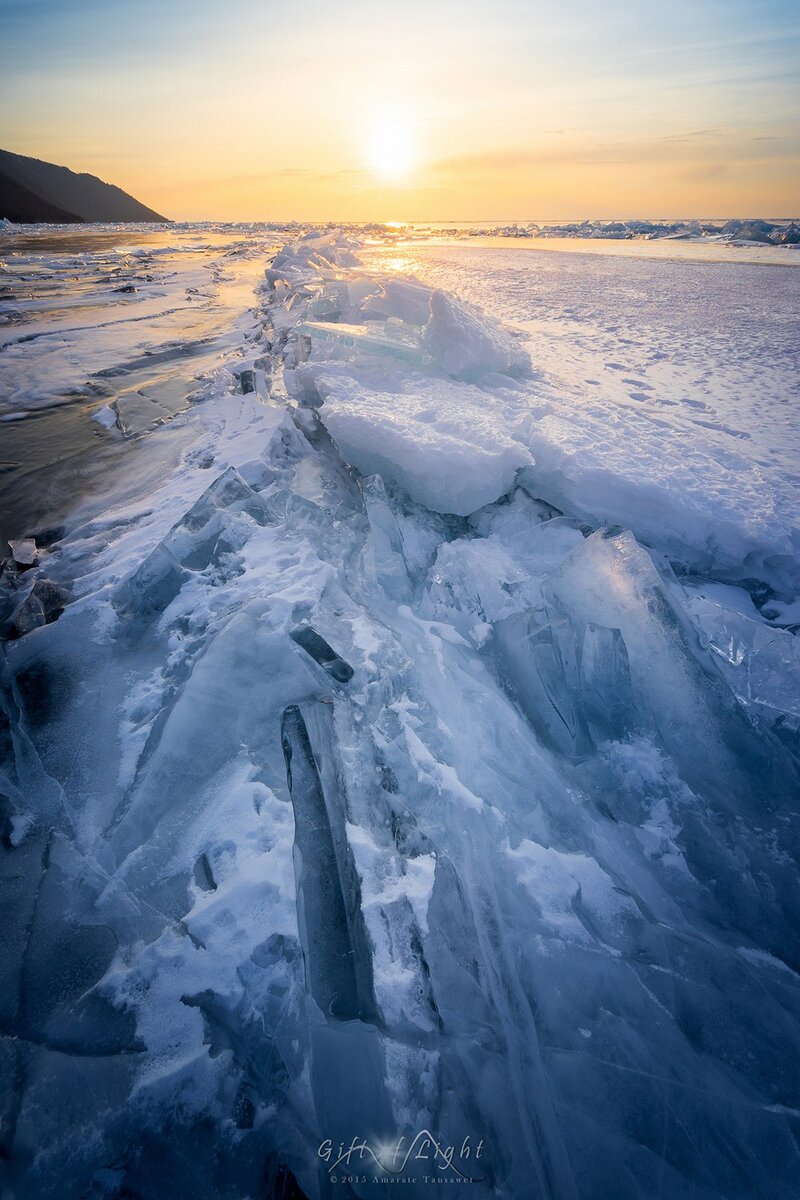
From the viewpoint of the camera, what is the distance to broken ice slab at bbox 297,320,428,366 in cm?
441

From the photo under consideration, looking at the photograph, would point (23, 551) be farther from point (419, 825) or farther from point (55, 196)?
point (55, 196)

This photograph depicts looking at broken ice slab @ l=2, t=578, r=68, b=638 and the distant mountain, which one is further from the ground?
the distant mountain

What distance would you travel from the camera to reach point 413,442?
2.74 m

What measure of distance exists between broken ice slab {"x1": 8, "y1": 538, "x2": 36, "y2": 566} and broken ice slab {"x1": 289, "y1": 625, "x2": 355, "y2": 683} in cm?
188

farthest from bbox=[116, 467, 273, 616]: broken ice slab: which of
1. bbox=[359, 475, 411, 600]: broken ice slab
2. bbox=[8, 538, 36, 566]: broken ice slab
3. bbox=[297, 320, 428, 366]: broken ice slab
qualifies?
bbox=[297, 320, 428, 366]: broken ice slab

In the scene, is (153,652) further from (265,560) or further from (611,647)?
(611,647)

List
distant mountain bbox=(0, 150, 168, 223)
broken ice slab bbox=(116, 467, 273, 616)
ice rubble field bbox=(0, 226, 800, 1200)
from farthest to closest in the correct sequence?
distant mountain bbox=(0, 150, 168, 223), broken ice slab bbox=(116, 467, 273, 616), ice rubble field bbox=(0, 226, 800, 1200)

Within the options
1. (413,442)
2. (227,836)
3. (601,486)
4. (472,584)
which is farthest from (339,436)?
(227,836)

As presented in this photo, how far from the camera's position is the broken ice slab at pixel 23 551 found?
2.74 metres

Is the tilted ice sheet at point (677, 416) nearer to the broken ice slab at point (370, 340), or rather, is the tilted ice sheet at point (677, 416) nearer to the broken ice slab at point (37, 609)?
the broken ice slab at point (370, 340)

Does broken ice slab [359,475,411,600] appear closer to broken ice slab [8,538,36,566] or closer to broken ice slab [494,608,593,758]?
broken ice slab [494,608,593,758]

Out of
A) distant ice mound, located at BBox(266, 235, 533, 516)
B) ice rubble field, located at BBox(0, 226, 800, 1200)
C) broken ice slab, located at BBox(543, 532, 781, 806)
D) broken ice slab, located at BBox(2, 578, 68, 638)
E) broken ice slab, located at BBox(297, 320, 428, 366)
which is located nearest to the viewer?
ice rubble field, located at BBox(0, 226, 800, 1200)

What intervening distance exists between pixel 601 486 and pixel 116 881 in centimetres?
278

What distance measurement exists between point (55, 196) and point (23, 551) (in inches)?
3035
